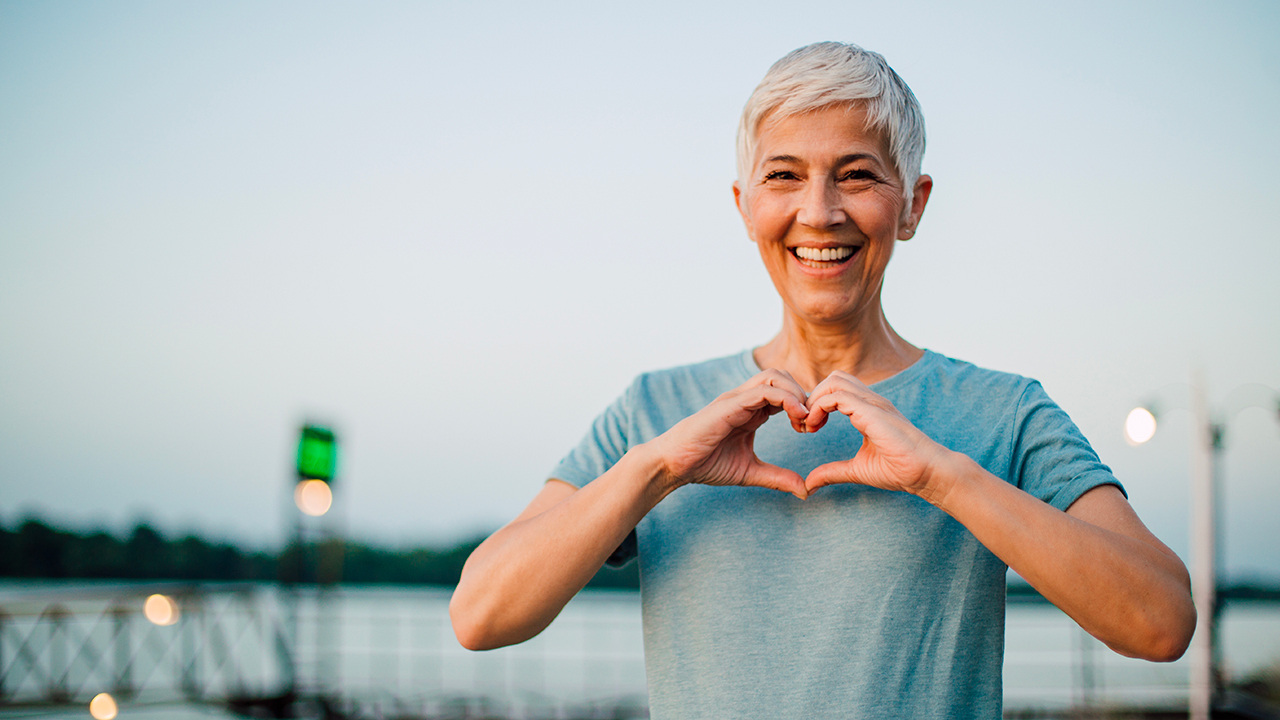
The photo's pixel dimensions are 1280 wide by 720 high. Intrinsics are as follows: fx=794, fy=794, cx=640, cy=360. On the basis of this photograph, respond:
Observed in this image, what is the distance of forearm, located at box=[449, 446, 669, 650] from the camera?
1053mm

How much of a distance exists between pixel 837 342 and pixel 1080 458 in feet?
1.21

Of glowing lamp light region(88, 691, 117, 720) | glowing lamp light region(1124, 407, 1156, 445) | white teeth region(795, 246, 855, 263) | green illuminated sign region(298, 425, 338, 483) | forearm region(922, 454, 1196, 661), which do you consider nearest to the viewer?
forearm region(922, 454, 1196, 661)

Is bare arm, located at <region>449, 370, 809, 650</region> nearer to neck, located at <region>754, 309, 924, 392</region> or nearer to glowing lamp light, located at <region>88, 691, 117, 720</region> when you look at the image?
neck, located at <region>754, 309, 924, 392</region>

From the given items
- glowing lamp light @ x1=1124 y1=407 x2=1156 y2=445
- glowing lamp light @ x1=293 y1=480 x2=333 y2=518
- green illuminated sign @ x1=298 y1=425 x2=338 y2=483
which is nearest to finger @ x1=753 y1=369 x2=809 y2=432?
glowing lamp light @ x1=1124 y1=407 x2=1156 y2=445

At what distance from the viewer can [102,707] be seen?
7.65m

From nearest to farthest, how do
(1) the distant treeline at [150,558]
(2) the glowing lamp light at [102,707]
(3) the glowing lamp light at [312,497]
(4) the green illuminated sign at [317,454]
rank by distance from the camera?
(2) the glowing lamp light at [102,707], (4) the green illuminated sign at [317,454], (3) the glowing lamp light at [312,497], (1) the distant treeline at [150,558]

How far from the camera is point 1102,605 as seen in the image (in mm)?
944

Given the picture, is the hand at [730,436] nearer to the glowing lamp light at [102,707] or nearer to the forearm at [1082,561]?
the forearm at [1082,561]

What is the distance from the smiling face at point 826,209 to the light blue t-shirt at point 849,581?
0.61 ft

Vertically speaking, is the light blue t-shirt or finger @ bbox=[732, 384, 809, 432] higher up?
finger @ bbox=[732, 384, 809, 432]

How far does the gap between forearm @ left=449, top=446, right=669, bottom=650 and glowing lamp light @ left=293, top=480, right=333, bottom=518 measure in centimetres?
767

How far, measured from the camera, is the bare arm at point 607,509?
1.04 metres

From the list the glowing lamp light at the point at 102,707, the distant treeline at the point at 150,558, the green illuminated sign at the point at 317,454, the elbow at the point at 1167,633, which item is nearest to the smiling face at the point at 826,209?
the elbow at the point at 1167,633

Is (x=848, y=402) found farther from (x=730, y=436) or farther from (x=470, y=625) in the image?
(x=470, y=625)
